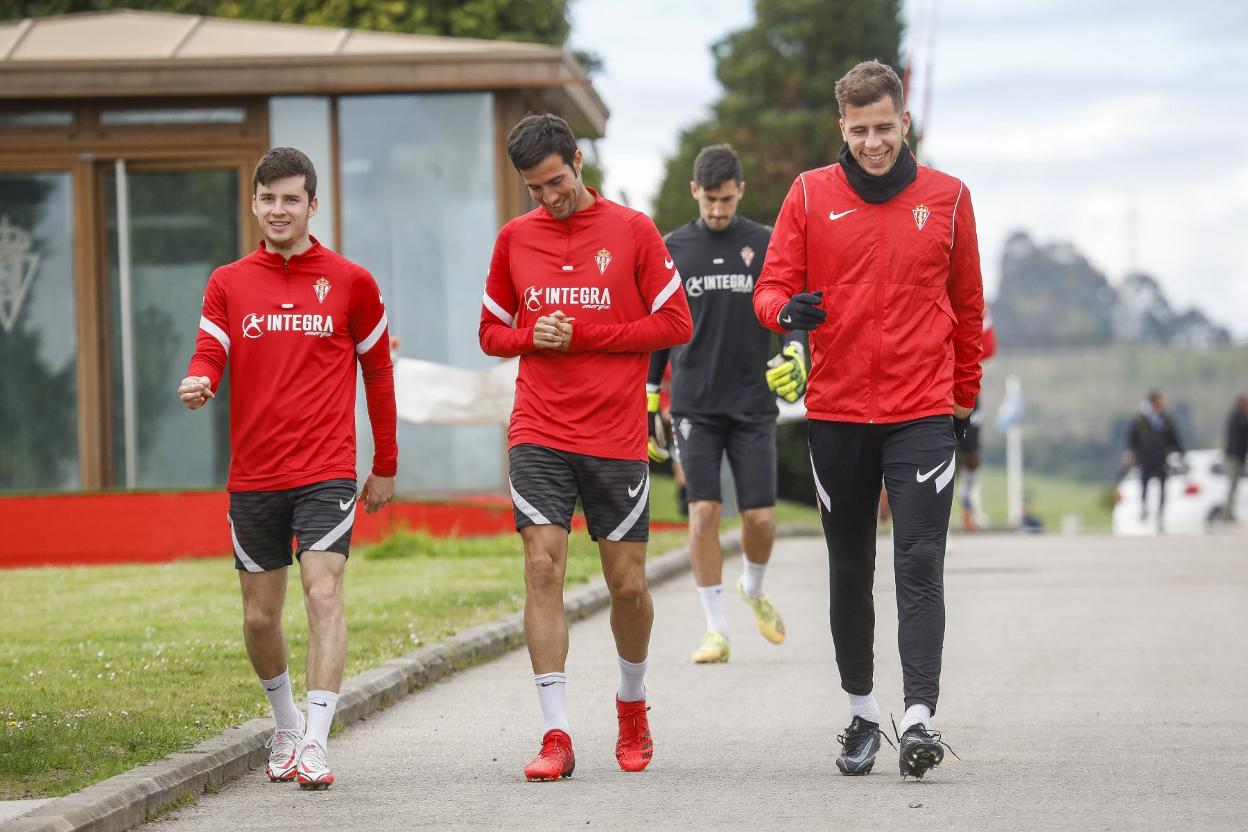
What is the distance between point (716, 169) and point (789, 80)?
4818 cm

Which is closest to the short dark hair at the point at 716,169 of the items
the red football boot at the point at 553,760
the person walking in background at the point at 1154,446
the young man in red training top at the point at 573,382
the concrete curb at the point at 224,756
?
the concrete curb at the point at 224,756

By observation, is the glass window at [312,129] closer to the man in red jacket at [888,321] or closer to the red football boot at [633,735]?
the red football boot at [633,735]

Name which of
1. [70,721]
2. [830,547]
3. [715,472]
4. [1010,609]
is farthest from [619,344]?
[1010,609]

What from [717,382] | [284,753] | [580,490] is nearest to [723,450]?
[717,382]

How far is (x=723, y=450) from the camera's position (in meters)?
10.4

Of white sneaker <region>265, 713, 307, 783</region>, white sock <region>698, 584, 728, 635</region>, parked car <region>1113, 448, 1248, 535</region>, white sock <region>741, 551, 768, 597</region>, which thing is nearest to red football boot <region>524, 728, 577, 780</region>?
white sneaker <region>265, 713, 307, 783</region>

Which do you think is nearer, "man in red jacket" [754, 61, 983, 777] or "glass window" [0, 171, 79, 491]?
"man in red jacket" [754, 61, 983, 777]

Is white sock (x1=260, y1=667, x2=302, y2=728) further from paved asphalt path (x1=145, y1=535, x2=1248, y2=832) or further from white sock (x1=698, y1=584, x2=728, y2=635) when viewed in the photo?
white sock (x1=698, y1=584, x2=728, y2=635)

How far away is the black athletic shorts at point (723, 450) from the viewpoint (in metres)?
10.3

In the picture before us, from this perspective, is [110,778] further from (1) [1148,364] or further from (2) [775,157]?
(1) [1148,364]

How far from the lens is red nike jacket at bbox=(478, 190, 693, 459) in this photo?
6.95 m

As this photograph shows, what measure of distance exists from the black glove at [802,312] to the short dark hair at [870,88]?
2.05ft

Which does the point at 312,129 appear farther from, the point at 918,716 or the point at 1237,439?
the point at 1237,439

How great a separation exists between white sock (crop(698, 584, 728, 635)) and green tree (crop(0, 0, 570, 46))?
23.9m
